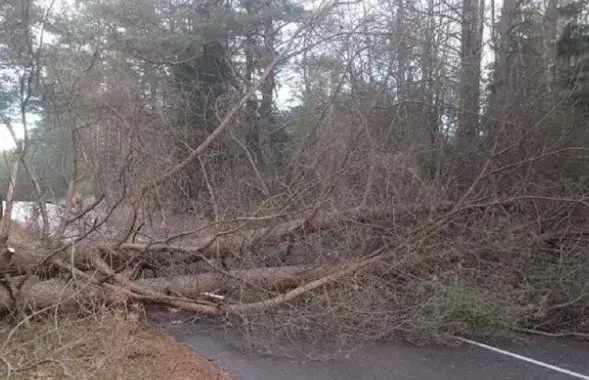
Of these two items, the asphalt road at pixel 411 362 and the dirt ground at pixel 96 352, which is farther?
the asphalt road at pixel 411 362

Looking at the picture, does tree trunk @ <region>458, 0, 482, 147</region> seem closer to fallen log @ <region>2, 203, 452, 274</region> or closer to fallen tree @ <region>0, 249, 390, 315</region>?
fallen log @ <region>2, 203, 452, 274</region>

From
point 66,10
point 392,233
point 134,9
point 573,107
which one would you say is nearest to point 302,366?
point 392,233

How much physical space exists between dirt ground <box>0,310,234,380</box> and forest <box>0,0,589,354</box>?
13.4 inches

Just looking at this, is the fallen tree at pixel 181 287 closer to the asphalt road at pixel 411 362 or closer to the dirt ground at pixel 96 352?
the dirt ground at pixel 96 352

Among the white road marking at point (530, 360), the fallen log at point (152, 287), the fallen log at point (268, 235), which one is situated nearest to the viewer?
the white road marking at point (530, 360)

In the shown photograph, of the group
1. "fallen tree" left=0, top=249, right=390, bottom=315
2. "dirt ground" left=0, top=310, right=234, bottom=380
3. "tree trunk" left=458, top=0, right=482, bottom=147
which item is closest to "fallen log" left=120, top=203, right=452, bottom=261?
"fallen tree" left=0, top=249, right=390, bottom=315

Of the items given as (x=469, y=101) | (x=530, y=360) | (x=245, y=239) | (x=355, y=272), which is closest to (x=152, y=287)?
(x=245, y=239)

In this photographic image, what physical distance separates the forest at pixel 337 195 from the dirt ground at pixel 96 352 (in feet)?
1.12

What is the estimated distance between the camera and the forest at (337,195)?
675 cm

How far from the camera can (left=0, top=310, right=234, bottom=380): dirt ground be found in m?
4.46

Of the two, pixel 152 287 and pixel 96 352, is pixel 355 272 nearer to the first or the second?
Result: pixel 152 287

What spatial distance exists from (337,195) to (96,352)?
368 cm

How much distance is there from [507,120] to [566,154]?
47.4 inches

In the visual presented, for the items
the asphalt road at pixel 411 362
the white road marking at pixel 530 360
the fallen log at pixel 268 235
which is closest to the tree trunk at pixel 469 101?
the fallen log at pixel 268 235
